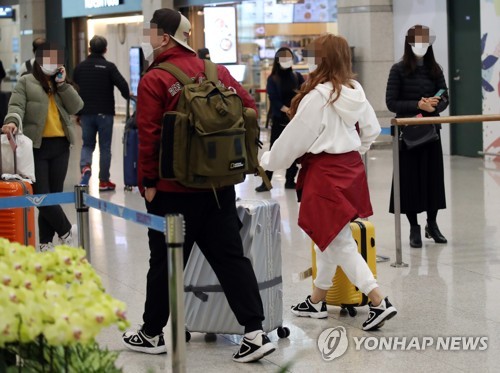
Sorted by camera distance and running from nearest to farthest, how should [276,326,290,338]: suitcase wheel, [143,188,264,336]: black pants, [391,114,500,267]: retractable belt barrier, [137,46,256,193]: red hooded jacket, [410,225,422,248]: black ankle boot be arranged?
[137,46,256,193]: red hooded jacket, [143,188,264,336]: black pants, [276,326,290,338]: suitcase wheel, [391,114,500,267]: retractable belt barrier, [410,225,422,248]: black ankle boot

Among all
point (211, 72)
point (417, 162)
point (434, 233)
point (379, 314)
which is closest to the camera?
point (211, 72)

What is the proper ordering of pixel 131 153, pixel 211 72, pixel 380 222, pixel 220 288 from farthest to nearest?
pixel 131 153 → pixel 380 222 → pixel 220 288 → pixel 211 72

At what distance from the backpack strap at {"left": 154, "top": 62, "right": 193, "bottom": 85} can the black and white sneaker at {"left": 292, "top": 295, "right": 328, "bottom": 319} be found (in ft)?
5.74

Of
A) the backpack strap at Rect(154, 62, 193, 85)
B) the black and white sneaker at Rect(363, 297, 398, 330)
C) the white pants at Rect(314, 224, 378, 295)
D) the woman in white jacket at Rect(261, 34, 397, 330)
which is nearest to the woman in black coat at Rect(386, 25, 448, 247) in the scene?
the woman in white jacket at Rect(261, 34, 397, 330)

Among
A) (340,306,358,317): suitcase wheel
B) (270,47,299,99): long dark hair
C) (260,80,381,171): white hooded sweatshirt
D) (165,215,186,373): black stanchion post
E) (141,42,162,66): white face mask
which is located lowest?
(340,306,358,317): suitcase wheel

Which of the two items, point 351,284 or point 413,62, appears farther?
point 413,62

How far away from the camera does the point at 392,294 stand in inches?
264

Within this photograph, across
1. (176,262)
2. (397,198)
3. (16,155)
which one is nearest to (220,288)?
(176,262)

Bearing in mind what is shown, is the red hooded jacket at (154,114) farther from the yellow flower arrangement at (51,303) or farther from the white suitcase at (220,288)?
the yellow flower arrangement at (51,303)

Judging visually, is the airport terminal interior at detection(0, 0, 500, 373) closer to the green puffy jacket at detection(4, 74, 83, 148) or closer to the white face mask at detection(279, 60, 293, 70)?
the green puffy jacket at detection(4, 74, 83, 148)

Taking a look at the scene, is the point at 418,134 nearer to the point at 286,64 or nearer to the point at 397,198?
the point at 397,198

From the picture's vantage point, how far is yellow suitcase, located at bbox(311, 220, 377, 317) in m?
6.10

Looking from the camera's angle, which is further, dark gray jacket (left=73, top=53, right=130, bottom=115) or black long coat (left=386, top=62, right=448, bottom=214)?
dark gray jacket (left=73, top=53, right=130, bottom=115)

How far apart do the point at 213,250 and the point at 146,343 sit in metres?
0.66
